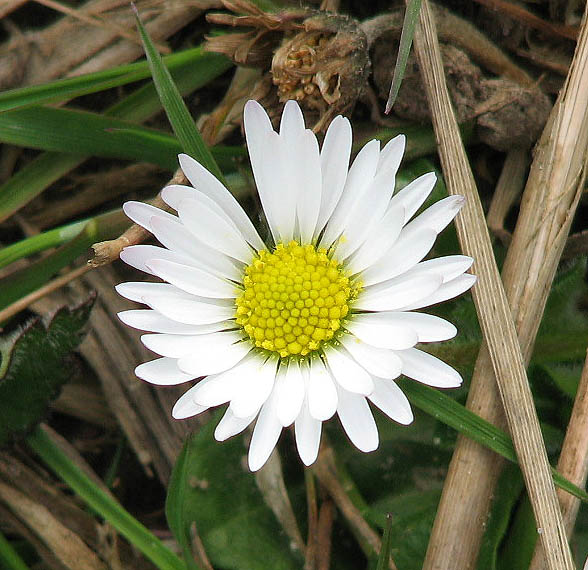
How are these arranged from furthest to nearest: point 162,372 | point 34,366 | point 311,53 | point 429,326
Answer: point 34,366, point 311,53, point 162,372, point 429,326

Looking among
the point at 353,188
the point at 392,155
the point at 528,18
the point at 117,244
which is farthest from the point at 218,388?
the point at 528,18

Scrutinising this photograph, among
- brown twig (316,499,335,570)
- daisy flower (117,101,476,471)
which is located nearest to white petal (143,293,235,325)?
daisy flower (117,101,476,471)


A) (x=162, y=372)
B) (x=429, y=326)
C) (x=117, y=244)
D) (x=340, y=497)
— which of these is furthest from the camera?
(x=340, y=497)

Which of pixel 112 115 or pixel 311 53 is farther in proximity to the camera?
pixel 112 115

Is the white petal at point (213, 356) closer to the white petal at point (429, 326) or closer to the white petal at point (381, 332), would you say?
the white petal at point (381, 332)

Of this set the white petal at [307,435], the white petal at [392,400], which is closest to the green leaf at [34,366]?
the white petal at [307,435]

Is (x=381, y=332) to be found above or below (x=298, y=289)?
below

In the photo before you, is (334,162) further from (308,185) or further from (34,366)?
(34,366)

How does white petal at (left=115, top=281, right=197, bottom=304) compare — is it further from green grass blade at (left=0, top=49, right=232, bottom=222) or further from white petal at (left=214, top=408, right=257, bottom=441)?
green grass blade at (left=0, top=49, right=232, bottom=222)
